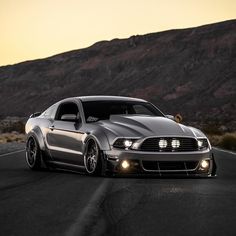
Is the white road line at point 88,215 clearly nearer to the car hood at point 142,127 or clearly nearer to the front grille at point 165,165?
the front grille at point 165,165

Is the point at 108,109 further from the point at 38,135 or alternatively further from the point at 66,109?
the point at 38,135

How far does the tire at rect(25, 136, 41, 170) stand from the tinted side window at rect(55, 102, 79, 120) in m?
0.76

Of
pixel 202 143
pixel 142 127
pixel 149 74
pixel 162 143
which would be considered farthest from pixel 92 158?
pixel 149 74

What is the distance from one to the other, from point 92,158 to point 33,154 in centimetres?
268

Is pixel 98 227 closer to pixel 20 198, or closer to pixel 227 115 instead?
pixel 20 198

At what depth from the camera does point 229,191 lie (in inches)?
414

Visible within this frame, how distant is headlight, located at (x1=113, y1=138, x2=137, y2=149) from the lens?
40.9ft

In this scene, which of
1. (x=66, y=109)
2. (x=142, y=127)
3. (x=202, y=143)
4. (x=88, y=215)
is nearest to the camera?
(x=88, y=215)

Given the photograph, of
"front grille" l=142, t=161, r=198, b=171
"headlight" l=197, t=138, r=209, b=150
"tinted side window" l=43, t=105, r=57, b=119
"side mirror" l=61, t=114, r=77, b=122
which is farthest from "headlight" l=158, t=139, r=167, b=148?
"tinted side window" l=43, t=105, r=57, b=119

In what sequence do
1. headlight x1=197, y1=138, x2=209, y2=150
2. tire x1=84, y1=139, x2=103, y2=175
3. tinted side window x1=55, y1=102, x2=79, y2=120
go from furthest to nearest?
tinted side window x1=55, y1=102, x2=79, y2=120 < headlight x1=197, y1=138, x2=209, y2=150 < tire x1=84, y1=139, x2=103, y2=175

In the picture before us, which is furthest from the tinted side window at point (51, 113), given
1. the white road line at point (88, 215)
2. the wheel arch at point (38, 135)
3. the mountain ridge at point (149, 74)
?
the mountain ridge at point (149, 74)

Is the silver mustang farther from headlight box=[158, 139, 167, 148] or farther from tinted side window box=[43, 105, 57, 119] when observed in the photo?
tinted side window box=[43, 105, 57, 119]

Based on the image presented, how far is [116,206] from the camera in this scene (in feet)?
28.5

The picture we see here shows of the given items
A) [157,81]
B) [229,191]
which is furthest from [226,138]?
[157,81]
